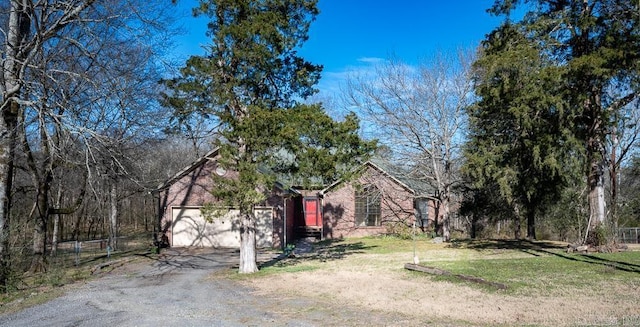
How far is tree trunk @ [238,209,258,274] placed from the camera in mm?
14492

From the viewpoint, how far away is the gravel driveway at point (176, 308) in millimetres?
7898

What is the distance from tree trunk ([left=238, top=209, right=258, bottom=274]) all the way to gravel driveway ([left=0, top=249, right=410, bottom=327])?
131 cm

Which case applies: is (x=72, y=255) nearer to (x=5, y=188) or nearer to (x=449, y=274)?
(x=5, y=188)

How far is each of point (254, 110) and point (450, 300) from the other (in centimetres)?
742

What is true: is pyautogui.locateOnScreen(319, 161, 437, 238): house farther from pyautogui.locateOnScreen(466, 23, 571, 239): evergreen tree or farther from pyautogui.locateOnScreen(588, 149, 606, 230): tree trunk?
pyautogui.locateOnScreen(588, 149, 606, 230): tree trunk

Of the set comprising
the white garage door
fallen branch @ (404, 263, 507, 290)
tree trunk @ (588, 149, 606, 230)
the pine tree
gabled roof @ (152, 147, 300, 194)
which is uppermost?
the pine tree

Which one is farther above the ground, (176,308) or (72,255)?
(176,308)

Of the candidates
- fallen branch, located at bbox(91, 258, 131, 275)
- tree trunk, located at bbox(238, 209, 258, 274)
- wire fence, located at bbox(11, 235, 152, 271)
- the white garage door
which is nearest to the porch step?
the white garage door

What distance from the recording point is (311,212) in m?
29.7

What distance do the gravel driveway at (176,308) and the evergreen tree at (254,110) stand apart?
2937 mm

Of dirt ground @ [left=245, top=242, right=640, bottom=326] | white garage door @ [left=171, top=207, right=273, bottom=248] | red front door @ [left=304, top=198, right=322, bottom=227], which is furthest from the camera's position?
red front door @ [left=304, top=198, right=322, bottom=227]

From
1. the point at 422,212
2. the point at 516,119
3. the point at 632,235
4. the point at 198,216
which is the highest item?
the point at 516,119

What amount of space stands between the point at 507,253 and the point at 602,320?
35.8 ft

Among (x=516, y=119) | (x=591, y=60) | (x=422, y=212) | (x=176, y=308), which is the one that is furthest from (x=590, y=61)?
(x=422, y=212)
